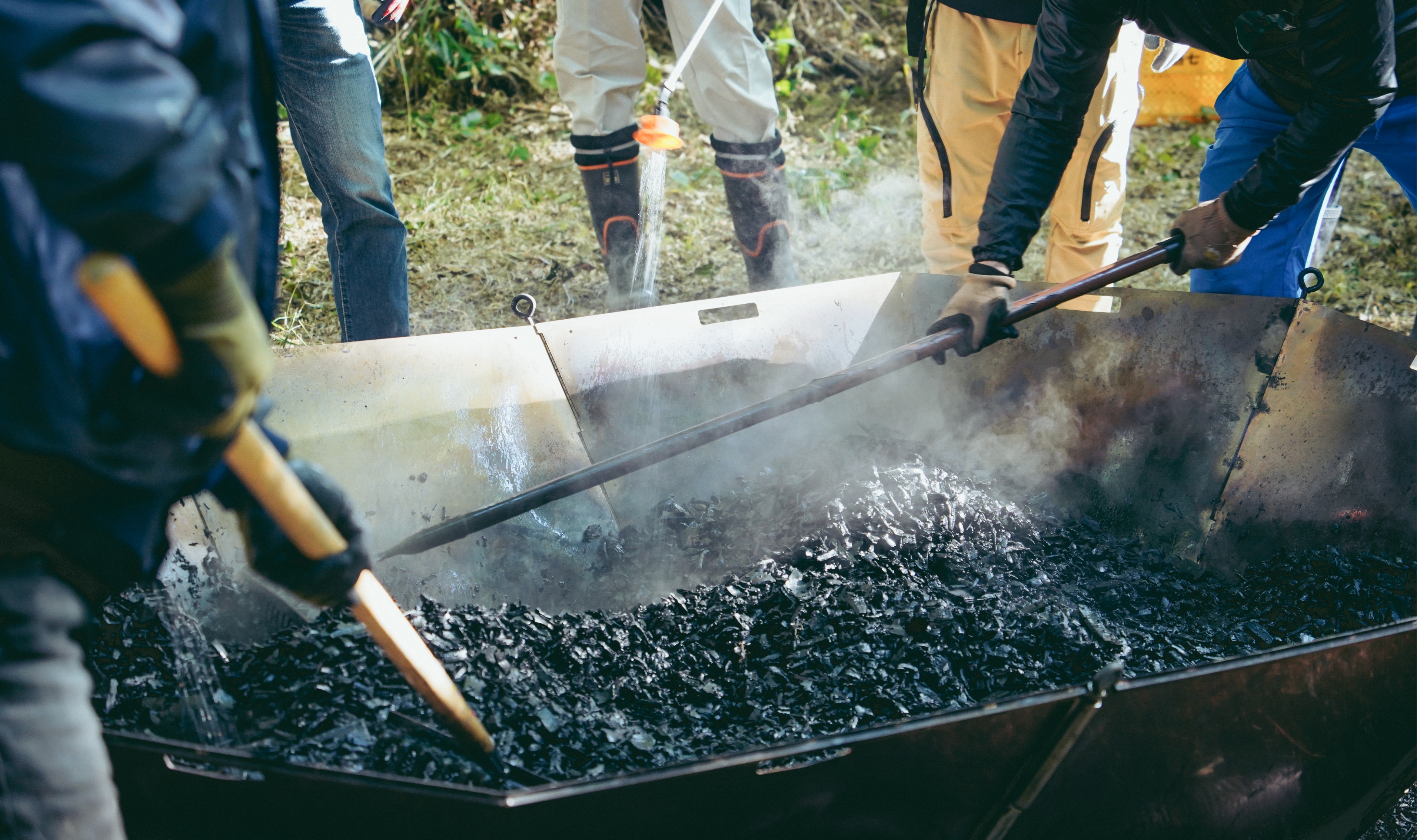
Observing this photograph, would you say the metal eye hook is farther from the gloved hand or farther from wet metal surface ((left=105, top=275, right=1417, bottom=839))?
the gloved hand

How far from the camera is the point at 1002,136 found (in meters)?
2.60

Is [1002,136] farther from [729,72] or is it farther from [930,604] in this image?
[930,604]

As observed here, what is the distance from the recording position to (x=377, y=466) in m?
2.00

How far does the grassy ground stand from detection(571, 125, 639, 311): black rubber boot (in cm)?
29

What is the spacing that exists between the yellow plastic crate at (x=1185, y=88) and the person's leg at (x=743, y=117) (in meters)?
3.24

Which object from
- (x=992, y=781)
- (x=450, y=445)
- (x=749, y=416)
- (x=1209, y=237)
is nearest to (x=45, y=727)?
(x=450, y=445)

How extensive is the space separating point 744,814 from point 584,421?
1.24 meters

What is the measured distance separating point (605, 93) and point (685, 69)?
12.7 inches

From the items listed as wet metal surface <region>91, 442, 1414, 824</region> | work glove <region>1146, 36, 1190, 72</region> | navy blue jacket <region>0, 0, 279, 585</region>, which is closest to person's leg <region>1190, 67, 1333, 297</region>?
work glove <region>1146, 36, 1190, 72</region>

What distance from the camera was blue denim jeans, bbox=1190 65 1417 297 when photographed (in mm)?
2258

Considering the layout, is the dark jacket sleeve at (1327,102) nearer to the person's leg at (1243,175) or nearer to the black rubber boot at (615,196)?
the person's leg at (1243,175)

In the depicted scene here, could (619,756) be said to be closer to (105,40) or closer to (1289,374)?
(105,40)

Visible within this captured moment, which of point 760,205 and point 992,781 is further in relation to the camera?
point 760,205

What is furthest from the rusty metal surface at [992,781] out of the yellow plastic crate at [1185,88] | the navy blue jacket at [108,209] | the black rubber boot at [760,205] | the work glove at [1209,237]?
the yellow plastic crate at [1185,88]
